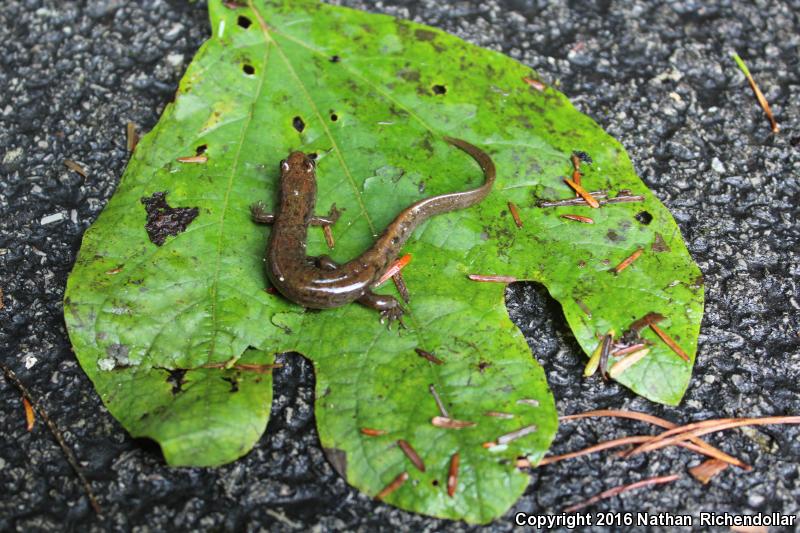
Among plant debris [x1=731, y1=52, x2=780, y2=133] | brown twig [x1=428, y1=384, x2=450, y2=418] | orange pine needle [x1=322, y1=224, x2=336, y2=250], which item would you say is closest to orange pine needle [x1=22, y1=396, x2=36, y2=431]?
orange pine needle [x1=322, y1=224, x2=336, y2=250]

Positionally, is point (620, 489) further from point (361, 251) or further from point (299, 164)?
point (299, 164)

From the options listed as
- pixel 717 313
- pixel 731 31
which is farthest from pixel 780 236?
pixel 731 31

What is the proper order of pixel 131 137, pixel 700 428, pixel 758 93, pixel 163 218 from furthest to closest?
pixel 758 93 < pixel 131 137 < pixel 163 218 < pixel 700 428

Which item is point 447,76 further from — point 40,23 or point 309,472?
point 40,23

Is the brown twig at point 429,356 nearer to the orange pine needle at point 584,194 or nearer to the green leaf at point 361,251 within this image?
the green leaf at point 361,251

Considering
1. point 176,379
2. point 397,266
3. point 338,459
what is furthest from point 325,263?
point 338,459

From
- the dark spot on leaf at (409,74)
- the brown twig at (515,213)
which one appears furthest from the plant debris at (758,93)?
the dark spot on leaf at (409,74)

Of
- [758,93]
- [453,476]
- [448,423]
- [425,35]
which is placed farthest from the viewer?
[758,93]
